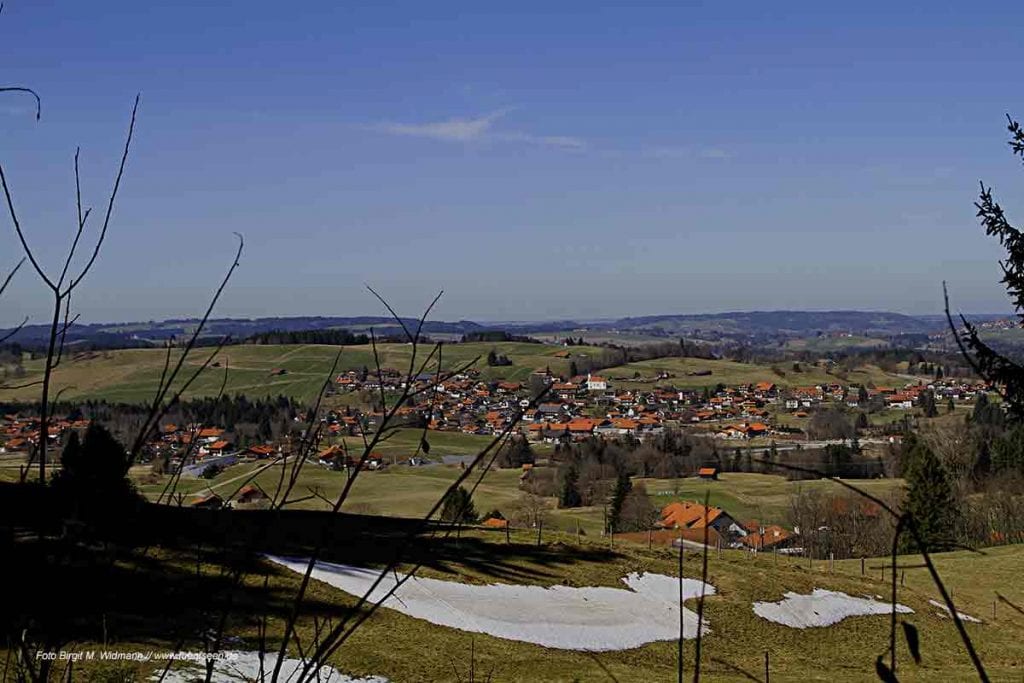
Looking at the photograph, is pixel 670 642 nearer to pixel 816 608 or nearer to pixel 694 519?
pixel 816 608

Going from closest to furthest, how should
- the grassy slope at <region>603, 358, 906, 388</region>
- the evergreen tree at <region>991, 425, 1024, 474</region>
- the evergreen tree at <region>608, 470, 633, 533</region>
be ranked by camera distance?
the evergreen tree at <region>608, 470, 633, 533</region> < the evergreen tree at <region>991, 425, 1024, 474</region> < the grassy slope at <region>603, 358, 906, 388</region>

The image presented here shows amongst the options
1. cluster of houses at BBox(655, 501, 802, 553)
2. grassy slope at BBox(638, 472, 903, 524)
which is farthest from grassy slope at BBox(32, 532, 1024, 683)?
grassy slope at BBox(638, 472, 903, 524)

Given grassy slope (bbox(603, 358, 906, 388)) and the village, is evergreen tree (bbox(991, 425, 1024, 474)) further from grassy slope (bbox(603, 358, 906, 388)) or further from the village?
grassy slope (bbox(603, 358, 906, 388))

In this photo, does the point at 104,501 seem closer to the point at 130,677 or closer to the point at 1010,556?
the point at 130,677

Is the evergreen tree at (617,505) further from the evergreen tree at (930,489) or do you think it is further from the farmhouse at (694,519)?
the evergreen tree at (930,489)

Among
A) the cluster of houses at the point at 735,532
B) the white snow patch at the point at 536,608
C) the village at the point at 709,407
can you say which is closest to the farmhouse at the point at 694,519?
the cluster of houses at the point at 735,532

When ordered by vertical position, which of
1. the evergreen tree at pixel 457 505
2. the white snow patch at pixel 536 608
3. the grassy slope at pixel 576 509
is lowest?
the grassy slope at pixel 576 509
